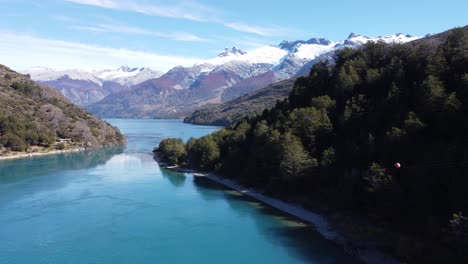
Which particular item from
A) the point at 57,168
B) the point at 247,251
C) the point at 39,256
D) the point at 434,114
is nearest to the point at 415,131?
the point at 434,114

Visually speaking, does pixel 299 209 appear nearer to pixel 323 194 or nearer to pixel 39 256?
pixel 323 194

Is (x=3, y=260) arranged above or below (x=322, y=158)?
below

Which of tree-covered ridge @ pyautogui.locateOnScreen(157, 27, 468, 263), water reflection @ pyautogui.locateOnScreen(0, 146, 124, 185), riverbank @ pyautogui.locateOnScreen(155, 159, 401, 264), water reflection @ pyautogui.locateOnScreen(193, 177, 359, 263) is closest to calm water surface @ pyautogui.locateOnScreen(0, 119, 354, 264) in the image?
water reflection @ pyautogui.locateOnScreen(193, 177, 359, 263)

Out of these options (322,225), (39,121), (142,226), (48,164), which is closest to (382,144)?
(322,225)

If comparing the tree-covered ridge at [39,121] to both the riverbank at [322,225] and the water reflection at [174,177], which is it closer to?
the water reflection at [174,177]

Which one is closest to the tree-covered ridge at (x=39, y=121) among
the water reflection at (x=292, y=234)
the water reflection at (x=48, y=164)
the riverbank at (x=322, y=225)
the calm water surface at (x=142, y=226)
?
the water reflection at (x=48, y=164)

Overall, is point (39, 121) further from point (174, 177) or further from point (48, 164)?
point (174, 177)
